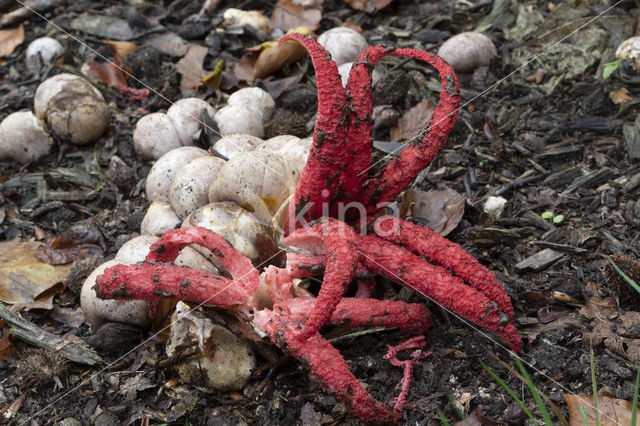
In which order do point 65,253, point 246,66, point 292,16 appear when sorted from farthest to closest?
1. point 292,16
2. point 246,66
3. point 65,253

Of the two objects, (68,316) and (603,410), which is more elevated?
(603,410)

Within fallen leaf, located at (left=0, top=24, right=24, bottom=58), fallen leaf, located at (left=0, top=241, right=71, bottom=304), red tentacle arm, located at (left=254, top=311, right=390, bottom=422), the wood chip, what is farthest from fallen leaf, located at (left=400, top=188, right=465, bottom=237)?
fallen leaf, located at (left=0, top=24, right=24, bottom=58)

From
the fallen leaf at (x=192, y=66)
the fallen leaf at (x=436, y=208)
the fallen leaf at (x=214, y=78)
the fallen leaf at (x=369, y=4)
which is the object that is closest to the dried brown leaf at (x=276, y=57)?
the fallen leaf at (x=214, y=78)

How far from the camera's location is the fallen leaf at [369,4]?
5.76 metres

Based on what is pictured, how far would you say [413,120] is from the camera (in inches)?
175

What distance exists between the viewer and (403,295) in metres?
3.06

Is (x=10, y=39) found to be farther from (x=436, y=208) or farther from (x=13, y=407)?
(x=436, y=208)

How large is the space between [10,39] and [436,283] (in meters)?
5.44

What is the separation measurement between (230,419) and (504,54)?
372 cm

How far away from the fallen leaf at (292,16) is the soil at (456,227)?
201mm

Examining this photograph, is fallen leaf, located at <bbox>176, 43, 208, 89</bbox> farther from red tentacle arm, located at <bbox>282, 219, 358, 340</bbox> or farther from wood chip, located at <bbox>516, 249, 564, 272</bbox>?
wood chip, located at <bbox>516, 249, 564, 272</bbox>

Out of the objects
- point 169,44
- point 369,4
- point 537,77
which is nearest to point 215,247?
point 537,77

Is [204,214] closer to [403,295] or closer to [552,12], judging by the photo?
[403,295]

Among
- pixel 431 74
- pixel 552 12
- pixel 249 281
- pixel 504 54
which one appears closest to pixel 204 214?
pixel 249 281
